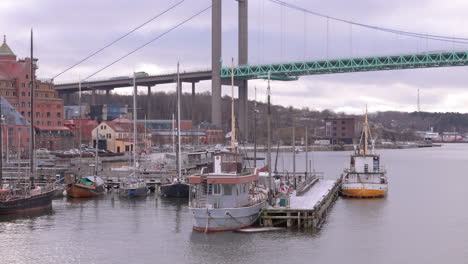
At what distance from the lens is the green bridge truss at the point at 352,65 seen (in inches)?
3888

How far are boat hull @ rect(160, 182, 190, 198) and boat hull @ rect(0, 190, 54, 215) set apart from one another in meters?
7.13

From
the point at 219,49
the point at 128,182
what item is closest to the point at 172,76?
the point at 219,49

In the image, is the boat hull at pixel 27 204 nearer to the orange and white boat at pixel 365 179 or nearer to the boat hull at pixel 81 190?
the boat hull at pixel 81 190

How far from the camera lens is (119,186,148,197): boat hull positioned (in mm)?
41938

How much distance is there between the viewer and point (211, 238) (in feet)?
91.9

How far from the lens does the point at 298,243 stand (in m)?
27.6

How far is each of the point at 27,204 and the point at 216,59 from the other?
250ft

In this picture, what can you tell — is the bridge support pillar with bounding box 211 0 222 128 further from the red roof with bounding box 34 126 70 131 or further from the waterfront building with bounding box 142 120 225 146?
the red roof with bounding box 34 126 70 131

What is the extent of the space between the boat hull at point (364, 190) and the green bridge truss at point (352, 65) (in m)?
47.6

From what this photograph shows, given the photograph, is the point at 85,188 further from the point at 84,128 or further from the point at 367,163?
the point at 84,128

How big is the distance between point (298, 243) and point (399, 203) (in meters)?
16.1

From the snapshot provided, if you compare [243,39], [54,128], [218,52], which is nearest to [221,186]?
[54,128]

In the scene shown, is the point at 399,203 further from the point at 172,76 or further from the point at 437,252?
the point at 172,76

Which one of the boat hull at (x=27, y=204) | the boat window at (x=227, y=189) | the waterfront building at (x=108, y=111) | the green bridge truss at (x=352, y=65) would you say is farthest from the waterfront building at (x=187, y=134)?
the boat window at (x=227, y=189)
